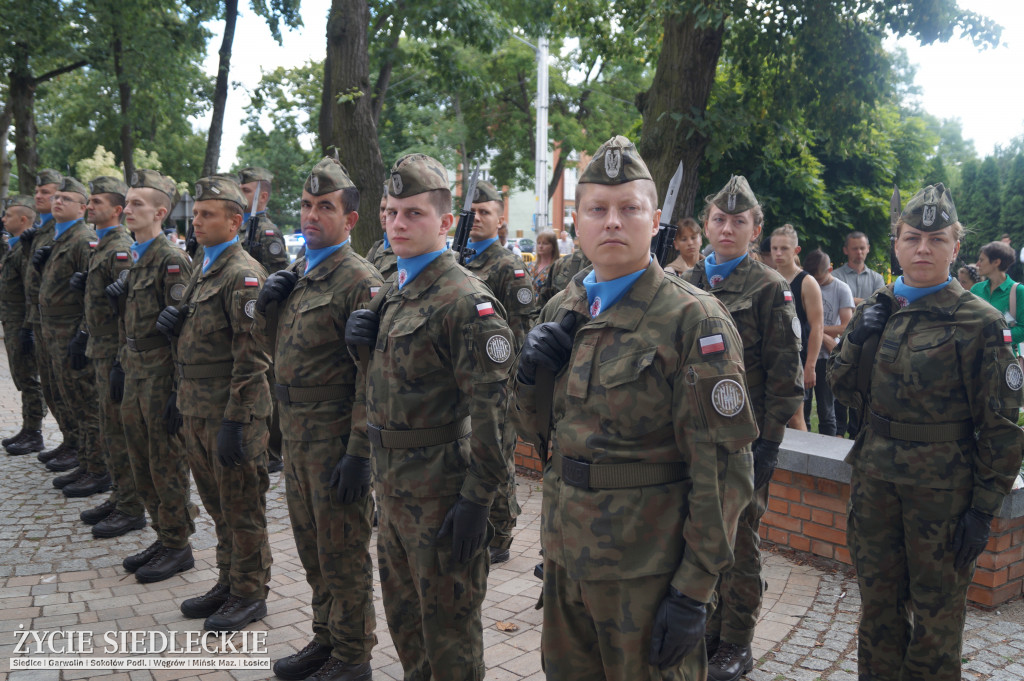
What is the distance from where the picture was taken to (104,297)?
644cm

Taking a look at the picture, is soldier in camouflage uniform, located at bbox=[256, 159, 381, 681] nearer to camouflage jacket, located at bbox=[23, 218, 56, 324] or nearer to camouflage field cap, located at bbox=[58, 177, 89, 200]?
camouflage field cap, located at bbox=[58, 177, 89, 200]

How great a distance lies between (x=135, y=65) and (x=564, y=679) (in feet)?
63.5

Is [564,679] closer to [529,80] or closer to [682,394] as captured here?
[682,394]

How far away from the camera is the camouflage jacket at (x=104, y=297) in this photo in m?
6.29

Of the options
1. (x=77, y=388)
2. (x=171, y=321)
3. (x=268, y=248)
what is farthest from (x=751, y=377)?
(x=77, y=388)

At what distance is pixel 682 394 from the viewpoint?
2.34 m

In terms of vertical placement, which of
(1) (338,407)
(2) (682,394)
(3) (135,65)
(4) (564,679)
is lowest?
(4) (564,679)

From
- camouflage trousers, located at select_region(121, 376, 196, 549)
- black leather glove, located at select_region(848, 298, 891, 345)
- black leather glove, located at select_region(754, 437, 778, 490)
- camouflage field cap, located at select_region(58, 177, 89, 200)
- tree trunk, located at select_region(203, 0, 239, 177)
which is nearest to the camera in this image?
black leather glove, located at select_region(848, 298, 891, 345)

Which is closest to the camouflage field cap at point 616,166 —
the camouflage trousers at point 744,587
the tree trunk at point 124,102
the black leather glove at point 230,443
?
the camouflage trousers at point 744,587

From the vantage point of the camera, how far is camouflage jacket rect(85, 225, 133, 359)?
6293 mm

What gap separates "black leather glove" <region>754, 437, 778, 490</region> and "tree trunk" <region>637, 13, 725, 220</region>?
6.01 meters

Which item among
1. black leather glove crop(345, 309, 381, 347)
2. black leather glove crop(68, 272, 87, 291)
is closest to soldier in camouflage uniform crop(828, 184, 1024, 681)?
black leather glove crop(345, 309, 381, 347)

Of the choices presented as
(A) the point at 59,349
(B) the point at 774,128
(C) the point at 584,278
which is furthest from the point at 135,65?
(C) the point at 584,278

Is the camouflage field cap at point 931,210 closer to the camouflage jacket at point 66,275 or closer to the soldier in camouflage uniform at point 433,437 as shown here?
the soldier in camouflage uniform at point 433,437
